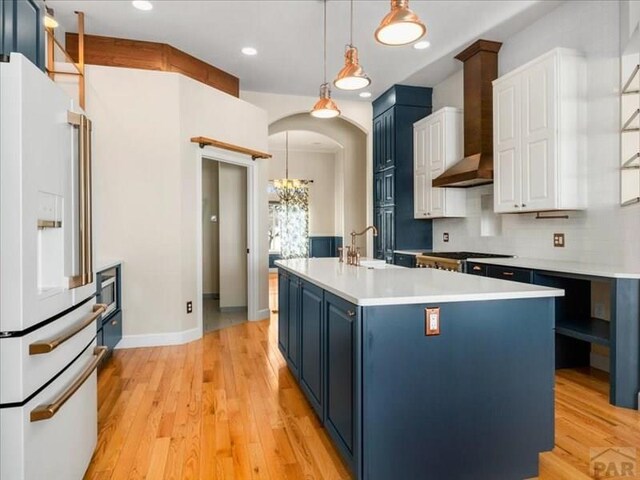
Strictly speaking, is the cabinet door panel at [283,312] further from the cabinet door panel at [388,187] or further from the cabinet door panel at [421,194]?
the cabinet door panel at [388,187]

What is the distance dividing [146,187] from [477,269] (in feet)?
11.3

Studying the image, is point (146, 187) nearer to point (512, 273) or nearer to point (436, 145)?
point (436, 145)

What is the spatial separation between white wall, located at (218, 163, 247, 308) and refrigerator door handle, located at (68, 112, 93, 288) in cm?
410

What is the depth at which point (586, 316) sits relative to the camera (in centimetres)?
357

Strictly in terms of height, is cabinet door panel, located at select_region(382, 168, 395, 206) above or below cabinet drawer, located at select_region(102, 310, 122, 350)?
above

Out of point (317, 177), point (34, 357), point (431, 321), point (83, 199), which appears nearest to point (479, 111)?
point (431, 321)

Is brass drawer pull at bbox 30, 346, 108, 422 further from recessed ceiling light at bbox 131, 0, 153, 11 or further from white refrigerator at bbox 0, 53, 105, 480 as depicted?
recessed ceiling light at bbox 131, 0, 153, 11

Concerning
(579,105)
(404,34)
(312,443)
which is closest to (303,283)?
(312,443)

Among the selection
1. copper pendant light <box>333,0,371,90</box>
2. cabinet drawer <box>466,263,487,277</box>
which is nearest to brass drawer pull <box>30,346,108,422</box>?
copper pendant light <box>333,0,371,90</box>

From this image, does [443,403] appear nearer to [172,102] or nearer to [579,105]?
[579,105]

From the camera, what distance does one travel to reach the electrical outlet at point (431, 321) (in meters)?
1.84

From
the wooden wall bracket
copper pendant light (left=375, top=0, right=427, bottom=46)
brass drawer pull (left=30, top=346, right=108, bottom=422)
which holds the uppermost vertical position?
copper pendant light (left=375, top=0, right=427, bottom=46)

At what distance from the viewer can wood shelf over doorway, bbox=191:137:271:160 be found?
14.9 ft

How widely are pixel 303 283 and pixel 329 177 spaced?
28.0 feet
